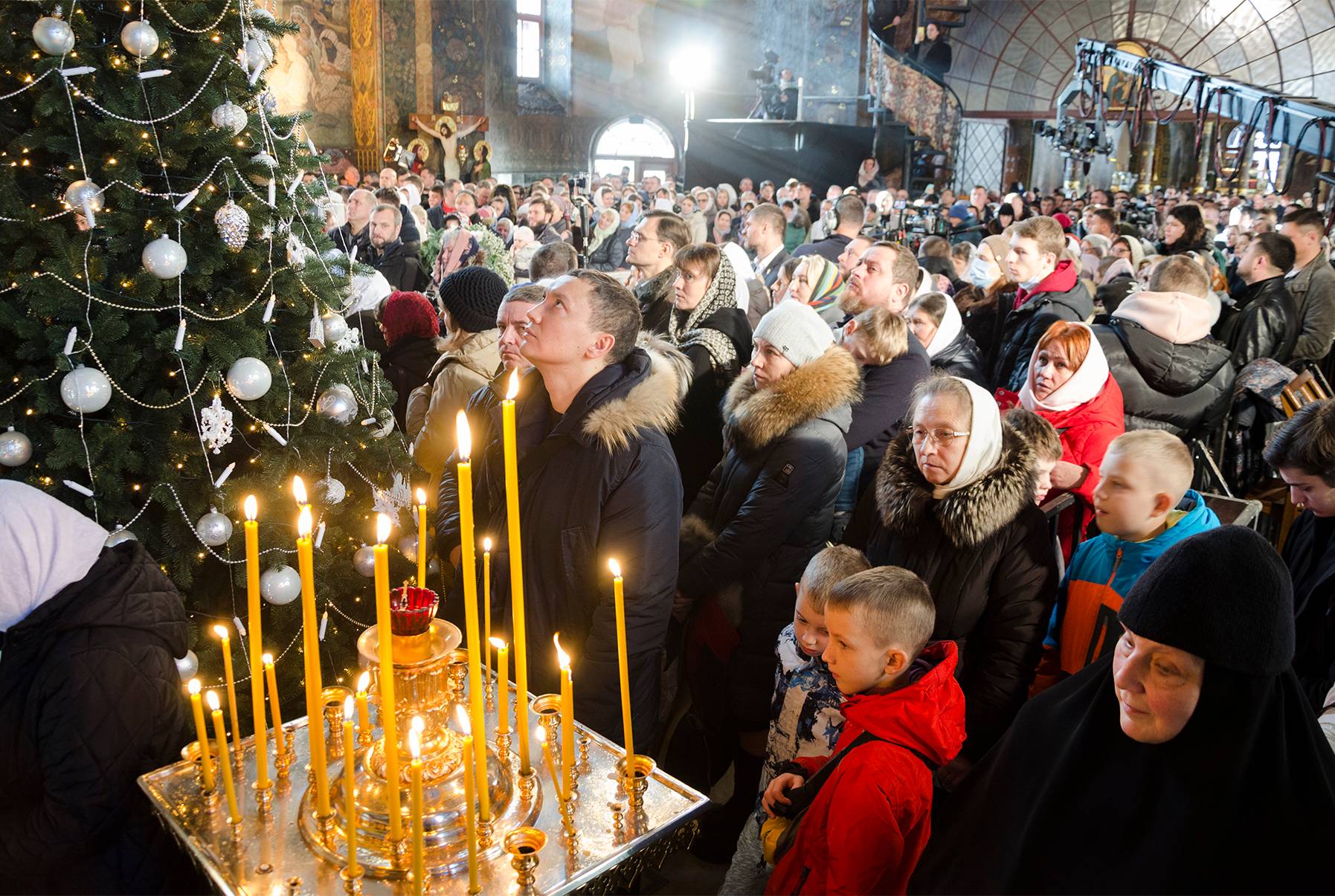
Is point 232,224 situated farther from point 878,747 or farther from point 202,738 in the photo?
point 878,747

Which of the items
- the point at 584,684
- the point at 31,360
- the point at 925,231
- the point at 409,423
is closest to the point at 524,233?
the point at 925,231

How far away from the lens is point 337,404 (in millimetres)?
2793

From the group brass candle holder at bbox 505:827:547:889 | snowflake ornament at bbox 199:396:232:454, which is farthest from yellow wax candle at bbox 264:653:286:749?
snowflake ornament at bbox 199:396:232:454

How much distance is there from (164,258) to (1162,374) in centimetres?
390

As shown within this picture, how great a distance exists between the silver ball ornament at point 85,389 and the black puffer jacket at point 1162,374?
3.78 meters

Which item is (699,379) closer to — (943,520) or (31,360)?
(943,520)

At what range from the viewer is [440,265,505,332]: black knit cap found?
3715mm

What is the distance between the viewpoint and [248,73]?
2594mm

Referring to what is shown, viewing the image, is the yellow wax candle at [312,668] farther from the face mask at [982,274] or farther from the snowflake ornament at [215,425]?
the face mask at [982,274]

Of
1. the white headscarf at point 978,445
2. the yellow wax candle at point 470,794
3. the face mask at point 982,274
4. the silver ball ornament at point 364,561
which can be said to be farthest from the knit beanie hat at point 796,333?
the face mask at point 982,274

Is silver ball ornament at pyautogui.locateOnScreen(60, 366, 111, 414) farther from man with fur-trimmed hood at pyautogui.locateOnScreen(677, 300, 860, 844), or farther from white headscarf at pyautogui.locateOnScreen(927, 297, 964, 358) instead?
white headscarf at pyautogui.locateOnScreen(927, 297, 964, 358)

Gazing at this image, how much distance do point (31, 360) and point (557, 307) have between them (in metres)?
1.42

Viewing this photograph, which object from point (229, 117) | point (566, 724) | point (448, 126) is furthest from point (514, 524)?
point (448, 126)

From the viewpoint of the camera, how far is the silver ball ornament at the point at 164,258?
2352mm
